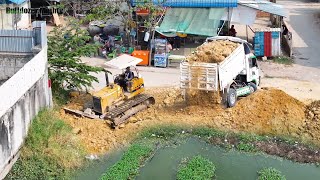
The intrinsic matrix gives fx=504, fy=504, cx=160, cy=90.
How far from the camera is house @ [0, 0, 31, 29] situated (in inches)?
1082

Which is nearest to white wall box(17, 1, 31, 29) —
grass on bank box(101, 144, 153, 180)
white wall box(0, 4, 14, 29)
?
white wall box(0, 4, 14, 29)

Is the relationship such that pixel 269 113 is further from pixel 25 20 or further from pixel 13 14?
pixel 25 20

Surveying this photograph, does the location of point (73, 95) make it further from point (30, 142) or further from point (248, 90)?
point (248, 90)

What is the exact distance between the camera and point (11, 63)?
17.4 metres

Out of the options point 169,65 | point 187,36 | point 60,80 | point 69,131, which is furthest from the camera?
point 187,36

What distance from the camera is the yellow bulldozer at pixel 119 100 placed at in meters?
17.4

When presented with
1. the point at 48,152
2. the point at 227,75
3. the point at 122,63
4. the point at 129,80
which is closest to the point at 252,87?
the point at 227,75

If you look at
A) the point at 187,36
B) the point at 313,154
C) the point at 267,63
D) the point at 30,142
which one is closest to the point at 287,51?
the point at 267,63

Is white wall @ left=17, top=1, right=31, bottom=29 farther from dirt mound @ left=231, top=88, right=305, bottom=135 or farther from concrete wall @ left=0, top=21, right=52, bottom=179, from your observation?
dirt mound @ left=231, top=88, right=305, bottom=135

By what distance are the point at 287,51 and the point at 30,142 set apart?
608 inches

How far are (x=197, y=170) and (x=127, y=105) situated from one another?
4.32 m

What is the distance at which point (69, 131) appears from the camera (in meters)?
16.2

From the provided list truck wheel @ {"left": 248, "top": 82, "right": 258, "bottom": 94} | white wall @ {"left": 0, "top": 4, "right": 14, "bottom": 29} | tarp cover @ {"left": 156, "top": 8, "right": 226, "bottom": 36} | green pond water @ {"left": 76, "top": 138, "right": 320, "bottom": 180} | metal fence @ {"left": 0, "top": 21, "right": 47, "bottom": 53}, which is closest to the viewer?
green pond water @ {"left": 76, "top": 138, "right": 320, "bottom": 180}

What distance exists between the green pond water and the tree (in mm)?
4114
